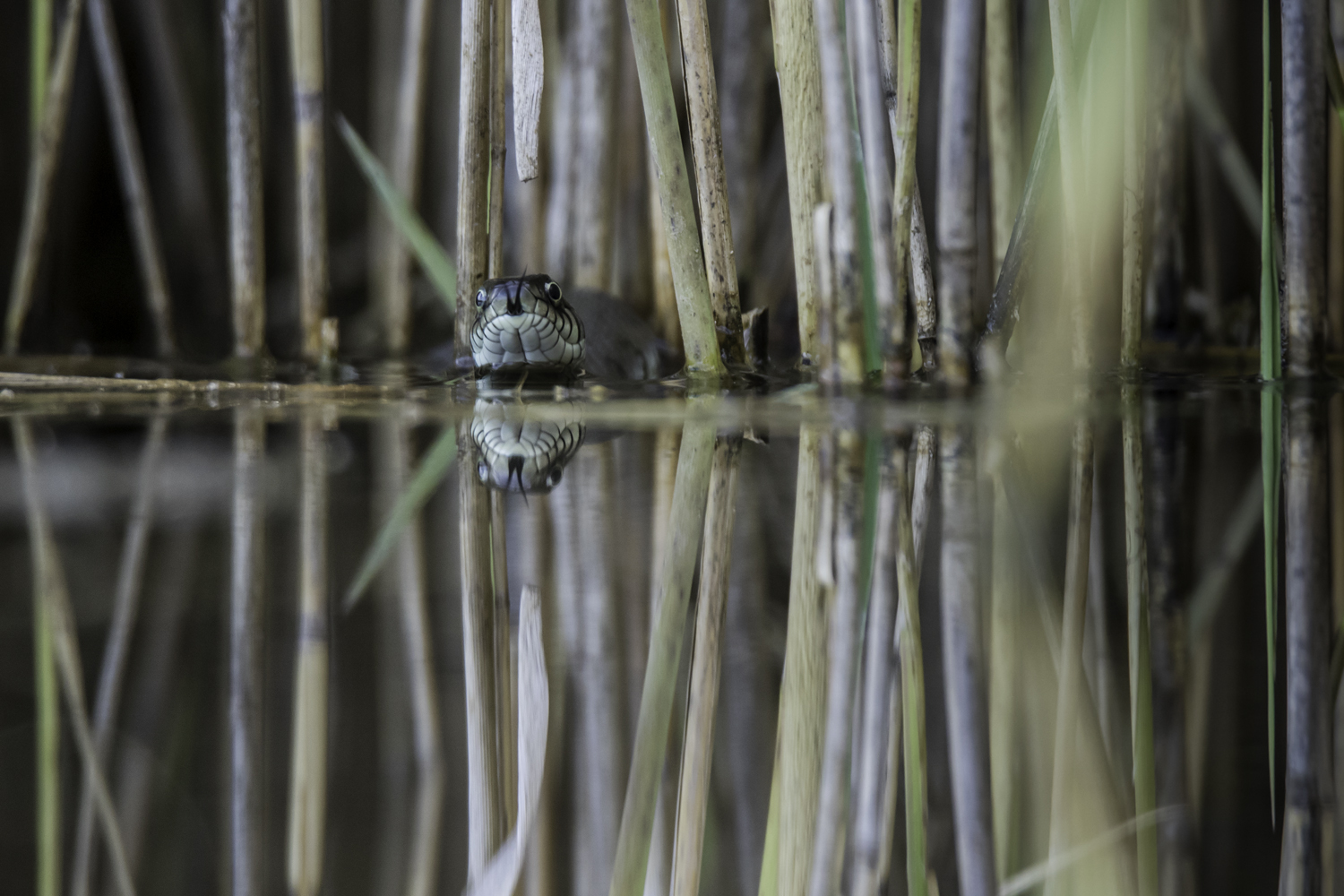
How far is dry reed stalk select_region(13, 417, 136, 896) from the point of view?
0.31m

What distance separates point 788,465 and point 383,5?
179 centimetres

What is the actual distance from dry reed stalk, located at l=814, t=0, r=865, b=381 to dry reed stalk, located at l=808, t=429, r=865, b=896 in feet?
1.96

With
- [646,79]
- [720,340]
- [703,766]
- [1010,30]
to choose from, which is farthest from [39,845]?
[1010,30]

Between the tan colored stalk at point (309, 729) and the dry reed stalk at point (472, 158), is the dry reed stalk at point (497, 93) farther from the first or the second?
the tan colored stalk at point (309, 729)

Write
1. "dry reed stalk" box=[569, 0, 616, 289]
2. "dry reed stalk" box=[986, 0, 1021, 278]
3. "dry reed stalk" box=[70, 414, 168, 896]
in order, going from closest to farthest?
"dry reed stalk" box=[70, 414, 168, 896] → "dry reed stalk" box=[986, 0, 1021, 278] → "dry reed stalk" box=[569, 0, 616, 289]

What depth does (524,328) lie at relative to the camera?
154 cm

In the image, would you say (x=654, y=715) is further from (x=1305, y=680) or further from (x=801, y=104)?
(x=801, y=104)

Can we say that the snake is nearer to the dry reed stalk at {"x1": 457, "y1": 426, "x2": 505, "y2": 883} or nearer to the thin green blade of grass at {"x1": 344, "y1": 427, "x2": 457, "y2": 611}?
the thin green blade of grass at {"x1": 344, "y1": 427, "x2": 457, "y2": 611}

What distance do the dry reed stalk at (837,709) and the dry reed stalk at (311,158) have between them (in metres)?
1.49

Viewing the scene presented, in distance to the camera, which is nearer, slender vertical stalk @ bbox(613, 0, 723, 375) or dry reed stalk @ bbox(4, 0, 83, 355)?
slender vertical stalk @ bbox(613, 0, 723, 375)

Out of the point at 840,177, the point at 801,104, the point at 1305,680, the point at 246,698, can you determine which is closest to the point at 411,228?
the point at 801,104

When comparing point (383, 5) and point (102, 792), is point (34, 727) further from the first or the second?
point (383, 5)

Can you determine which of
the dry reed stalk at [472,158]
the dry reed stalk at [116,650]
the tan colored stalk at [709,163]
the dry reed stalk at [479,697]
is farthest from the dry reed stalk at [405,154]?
the dry reed stalk at [479,697]

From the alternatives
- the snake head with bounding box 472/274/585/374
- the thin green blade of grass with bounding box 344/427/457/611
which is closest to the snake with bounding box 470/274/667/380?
the snake head with bounding box 472/274/585/374
